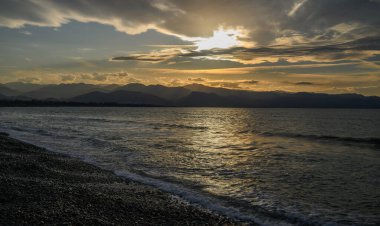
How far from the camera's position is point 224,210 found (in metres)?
11.6

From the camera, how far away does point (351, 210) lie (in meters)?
11.9

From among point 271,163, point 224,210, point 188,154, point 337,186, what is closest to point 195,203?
point 224,210

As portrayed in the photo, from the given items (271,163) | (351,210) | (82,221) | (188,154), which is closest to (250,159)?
(271,163)

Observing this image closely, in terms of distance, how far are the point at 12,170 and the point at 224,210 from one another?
944cm

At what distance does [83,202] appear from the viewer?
405 inches

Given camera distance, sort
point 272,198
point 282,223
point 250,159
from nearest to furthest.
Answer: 1. point 282,223
2. point 272,198
3. point 250,159

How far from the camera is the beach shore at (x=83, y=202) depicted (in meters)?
8.56

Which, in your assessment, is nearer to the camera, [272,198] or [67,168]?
[272,198]

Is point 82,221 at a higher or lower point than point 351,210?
higher

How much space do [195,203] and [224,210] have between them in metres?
1.29

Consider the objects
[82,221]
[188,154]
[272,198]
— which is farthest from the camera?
[188,154]

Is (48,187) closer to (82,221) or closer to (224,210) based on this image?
(82,221)

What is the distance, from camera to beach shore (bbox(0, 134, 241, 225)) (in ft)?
28.1

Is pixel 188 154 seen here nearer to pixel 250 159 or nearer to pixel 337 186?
pixel 250 159
